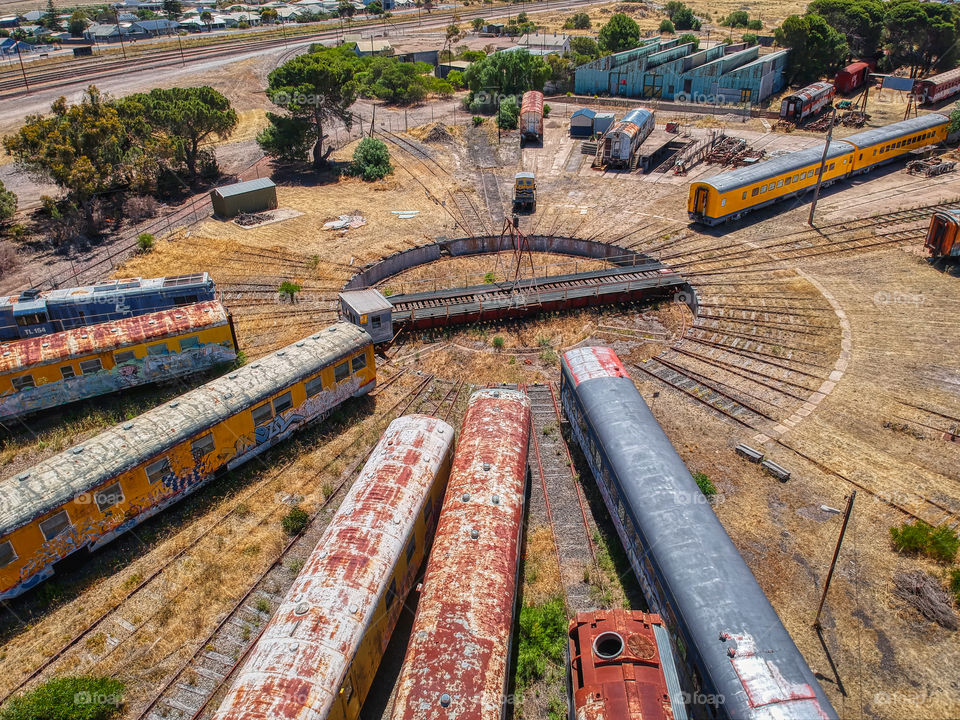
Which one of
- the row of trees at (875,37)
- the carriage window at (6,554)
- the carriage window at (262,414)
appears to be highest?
the row of trees at (875,37)

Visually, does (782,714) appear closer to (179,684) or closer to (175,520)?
(179,684)

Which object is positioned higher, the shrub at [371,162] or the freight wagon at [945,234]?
the shrub at [371,162]

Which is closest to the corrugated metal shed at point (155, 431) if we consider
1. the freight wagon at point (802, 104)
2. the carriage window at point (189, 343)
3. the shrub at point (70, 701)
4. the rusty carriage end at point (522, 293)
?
the shrub at point (70, 701)

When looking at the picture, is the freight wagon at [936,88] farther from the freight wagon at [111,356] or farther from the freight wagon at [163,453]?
the freight wagon at [111,356]

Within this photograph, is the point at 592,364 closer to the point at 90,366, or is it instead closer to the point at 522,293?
the point at 522,293

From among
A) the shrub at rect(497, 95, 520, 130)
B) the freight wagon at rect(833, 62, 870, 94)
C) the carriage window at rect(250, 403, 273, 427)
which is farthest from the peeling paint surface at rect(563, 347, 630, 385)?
the freight wagon at rect(833, 62, 870, 94)

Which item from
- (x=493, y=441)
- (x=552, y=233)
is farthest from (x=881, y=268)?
(x=493, y=441)
